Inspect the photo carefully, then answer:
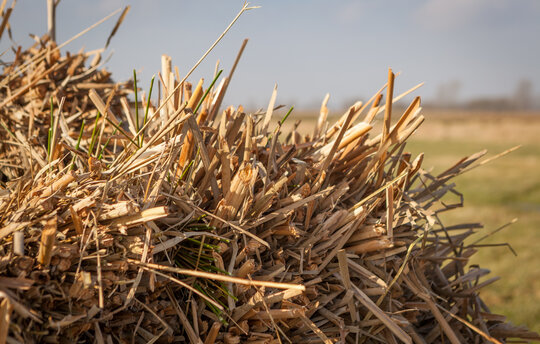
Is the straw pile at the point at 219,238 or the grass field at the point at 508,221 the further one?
the grass field at the point at 508,221

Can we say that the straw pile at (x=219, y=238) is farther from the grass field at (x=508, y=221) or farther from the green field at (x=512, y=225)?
the green field at (x=512, y=225)

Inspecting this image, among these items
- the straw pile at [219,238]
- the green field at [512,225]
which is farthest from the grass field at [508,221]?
the straw pile at [219,238]

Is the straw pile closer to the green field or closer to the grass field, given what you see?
the grass field

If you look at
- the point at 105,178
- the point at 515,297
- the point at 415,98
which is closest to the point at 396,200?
the point at 415,98

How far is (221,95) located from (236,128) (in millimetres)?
247

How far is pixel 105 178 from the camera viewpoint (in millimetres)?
1293

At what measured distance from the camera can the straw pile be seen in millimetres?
1128

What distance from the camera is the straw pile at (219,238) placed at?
1.13m

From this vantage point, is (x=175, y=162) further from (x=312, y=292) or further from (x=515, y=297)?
(x=515, y=297)

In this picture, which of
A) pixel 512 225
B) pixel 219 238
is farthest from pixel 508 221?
pixel 219 238

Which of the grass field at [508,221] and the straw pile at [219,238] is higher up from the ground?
the straw pile at [219,238]

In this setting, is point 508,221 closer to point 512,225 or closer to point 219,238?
point 512,225

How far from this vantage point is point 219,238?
1.28 meters

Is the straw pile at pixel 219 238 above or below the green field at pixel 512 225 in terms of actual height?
above
